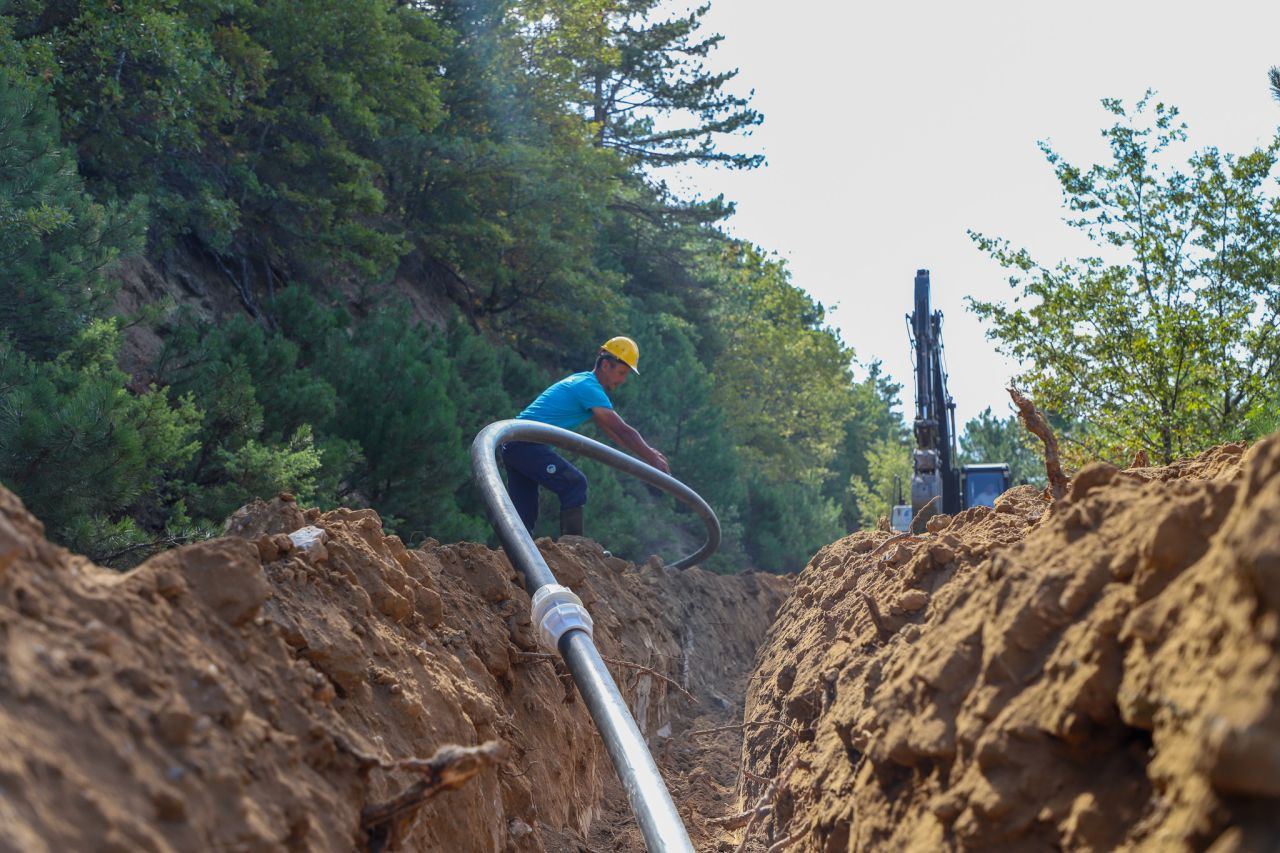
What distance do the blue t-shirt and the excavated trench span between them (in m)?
4.53

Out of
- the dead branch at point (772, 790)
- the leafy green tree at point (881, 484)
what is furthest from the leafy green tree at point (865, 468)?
the dead branch at point (772, 790)

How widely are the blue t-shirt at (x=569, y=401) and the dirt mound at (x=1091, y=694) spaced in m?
5.80

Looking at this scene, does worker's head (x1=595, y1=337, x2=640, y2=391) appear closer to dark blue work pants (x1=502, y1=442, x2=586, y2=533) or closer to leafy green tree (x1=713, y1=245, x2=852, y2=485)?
dark blue work pants (x1=502, y1=442, x2=586, y2=533)

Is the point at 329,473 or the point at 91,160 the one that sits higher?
the point at 91,160

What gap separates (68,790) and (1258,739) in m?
1.90

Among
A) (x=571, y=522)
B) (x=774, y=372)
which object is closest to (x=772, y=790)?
(x=571, y=522)

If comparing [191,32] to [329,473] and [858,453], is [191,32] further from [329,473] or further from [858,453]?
[858,453]

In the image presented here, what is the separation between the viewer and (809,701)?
17.9 feet

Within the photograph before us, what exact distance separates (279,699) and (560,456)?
628 centimetres

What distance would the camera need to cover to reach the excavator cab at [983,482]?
20.1 m

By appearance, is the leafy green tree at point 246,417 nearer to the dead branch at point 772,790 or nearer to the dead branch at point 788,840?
the dead branch at point 772,790

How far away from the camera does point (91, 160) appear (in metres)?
11.9

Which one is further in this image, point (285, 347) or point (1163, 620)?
point (285, 347)

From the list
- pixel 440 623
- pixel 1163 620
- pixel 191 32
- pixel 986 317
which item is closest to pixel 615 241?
pixel 986 317
